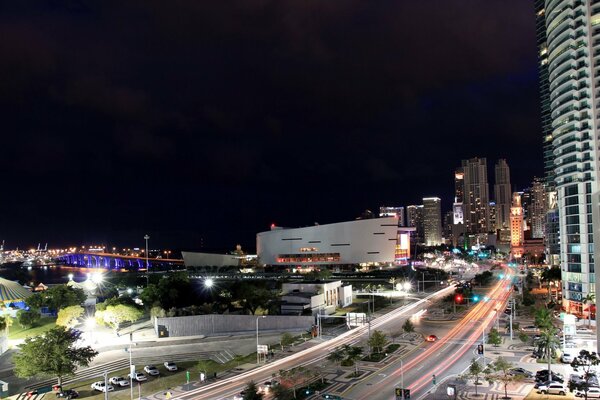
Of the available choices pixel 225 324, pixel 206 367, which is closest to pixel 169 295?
pixel 225 324

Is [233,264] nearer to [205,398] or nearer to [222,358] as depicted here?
[222,358]

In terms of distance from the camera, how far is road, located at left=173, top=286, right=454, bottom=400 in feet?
135

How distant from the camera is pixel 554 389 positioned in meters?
37.9

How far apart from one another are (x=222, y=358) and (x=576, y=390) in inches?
1392

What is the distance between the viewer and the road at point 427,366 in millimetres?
39688

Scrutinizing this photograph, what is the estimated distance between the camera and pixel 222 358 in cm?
5522

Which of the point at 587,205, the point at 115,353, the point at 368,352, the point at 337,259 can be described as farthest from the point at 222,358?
the point at 337,259

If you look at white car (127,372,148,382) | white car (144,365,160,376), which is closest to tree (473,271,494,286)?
white car (144,365,160,376)

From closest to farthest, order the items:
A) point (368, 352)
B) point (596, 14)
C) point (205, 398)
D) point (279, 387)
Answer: point (279, 387)
point (205, 398)
point (368, 352)
point (596, 14)

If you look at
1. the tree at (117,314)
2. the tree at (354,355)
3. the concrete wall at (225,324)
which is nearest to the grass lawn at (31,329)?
the tree at (117,314)

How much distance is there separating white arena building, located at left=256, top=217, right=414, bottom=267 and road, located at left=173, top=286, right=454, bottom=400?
9083 centimetres

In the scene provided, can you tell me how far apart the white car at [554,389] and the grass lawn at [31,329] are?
64.2m

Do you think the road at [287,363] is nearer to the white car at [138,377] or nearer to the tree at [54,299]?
the white car at [138,377]

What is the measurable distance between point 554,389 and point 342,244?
5223 inches
